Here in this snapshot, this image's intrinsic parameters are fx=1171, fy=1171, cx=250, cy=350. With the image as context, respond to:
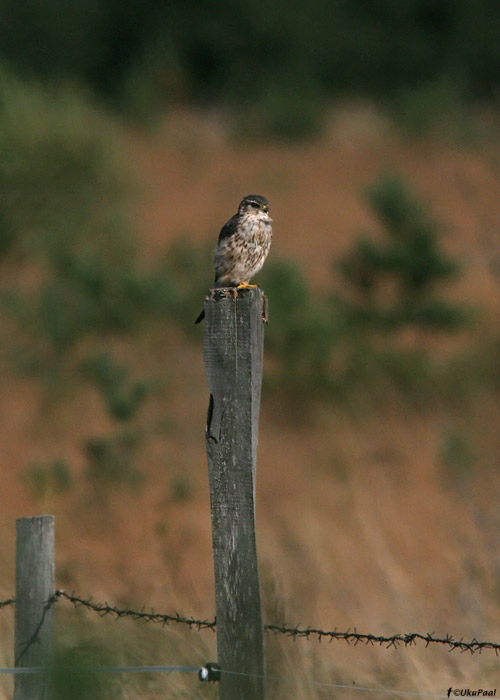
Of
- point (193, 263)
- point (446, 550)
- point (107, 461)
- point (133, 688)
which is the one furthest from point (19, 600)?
point (193, 263)

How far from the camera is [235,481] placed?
114 inches

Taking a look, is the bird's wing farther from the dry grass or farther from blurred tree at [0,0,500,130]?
blurred tree at [0,0,500,130]

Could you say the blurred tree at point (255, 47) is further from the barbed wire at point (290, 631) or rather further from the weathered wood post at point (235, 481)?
the weathered wood post at point (235, 481)

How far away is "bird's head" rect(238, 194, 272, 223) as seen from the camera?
5.14 m

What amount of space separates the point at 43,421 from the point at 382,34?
67.3 feet

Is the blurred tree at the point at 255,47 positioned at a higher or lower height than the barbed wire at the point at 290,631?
higher

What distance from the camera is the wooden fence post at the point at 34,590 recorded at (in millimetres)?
3490

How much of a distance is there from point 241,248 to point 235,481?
223 cm

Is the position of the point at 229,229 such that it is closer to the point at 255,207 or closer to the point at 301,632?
the point at 255,207

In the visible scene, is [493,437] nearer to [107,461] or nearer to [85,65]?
[107,461]

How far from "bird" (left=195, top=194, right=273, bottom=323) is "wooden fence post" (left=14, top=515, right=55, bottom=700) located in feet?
5.89

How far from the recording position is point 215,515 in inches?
115

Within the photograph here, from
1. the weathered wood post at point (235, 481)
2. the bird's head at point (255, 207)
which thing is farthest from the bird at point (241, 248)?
the weathered wood post at point (235, 481)

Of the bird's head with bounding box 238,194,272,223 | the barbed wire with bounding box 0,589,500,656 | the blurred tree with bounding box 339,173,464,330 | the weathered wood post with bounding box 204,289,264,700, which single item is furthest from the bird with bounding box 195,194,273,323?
the blurred tree with bounding box 339,173,464,330
